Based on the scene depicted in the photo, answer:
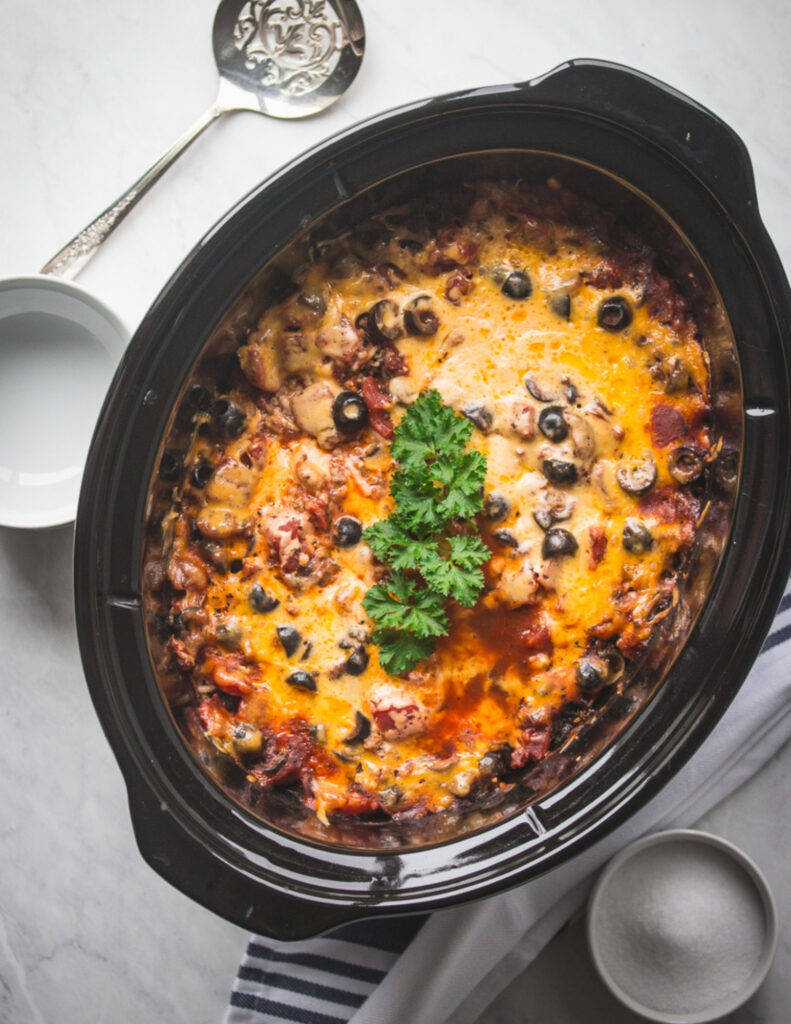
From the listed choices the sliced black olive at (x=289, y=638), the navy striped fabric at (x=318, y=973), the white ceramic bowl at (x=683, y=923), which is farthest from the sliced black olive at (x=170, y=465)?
the white ceramic bowl at (x=683, y=923)

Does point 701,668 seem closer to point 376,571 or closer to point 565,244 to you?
point 376,571

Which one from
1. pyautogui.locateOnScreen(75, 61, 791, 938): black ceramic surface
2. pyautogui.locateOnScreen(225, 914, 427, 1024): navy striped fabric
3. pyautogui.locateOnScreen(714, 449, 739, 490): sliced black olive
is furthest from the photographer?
pyautogui.locateOnScreen(225, 914, 427, 1024): navy striped fabric

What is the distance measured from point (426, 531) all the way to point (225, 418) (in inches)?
23.5

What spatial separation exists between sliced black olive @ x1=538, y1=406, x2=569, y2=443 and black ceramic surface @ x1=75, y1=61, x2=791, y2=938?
44cm

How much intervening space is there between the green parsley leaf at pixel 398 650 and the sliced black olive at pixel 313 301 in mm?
850

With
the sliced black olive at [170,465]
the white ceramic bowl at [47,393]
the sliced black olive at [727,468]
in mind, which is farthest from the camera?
the white ceramic bowl at [47,393]

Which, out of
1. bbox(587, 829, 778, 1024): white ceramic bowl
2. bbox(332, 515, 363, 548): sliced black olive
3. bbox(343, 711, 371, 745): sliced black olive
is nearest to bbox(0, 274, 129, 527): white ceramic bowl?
bbox(332, 515, 363, 548): sliced black olive

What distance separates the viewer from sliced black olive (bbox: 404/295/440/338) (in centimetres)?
225

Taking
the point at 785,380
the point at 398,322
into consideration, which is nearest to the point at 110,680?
the point at 398,322

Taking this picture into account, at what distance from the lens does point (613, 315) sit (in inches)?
89.7

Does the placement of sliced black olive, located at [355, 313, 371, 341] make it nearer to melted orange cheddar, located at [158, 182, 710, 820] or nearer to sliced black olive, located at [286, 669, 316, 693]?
melted orange cheddar, located at [158, 182, 710, 820]

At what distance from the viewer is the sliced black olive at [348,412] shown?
224cm

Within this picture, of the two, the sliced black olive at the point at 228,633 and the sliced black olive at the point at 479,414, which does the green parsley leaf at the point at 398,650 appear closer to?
the sliced black olive at the point at 228,633

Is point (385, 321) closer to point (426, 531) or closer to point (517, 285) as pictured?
point (517, 285)
